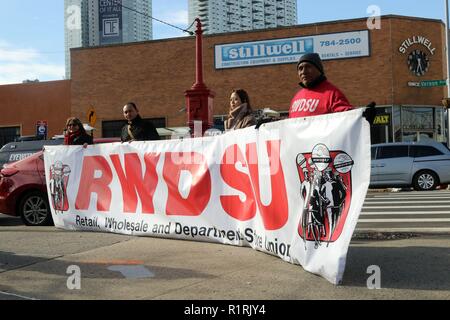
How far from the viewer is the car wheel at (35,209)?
9430 millimetres

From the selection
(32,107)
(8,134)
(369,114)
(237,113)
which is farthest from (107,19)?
(8,134)

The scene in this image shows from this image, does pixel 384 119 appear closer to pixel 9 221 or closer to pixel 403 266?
pixel 9 221

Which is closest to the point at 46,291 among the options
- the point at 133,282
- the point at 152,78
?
the point at 133,282

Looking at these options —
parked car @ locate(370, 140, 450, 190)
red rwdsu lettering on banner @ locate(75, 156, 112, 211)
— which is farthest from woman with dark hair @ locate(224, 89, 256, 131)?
parked car @ locate(370, 140, 450, 190)

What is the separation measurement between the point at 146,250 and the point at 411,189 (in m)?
12.7

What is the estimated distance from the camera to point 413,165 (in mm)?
16312

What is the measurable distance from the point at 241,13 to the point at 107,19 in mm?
15685

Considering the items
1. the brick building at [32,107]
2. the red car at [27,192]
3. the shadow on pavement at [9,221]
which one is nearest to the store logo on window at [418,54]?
the brick building at [32,107]

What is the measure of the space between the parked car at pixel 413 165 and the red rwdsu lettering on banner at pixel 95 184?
34.7ft

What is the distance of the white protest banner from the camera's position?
4727 mm

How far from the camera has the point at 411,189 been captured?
1722 cm

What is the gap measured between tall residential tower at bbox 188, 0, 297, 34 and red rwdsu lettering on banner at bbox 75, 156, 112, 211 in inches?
882
